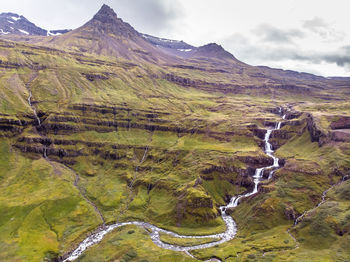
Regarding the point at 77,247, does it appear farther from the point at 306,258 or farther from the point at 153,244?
the point at 306,258

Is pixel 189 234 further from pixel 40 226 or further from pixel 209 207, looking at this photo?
pixel 40 226

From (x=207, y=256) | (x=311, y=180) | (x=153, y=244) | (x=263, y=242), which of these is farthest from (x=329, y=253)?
(x=153, y=244)

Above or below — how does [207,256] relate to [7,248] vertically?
above

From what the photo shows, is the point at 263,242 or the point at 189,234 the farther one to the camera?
the point at 189,234

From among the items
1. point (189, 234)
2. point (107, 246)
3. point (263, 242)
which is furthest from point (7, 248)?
point (263, 242)

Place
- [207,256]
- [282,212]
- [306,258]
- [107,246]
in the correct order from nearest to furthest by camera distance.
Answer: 1. [306,258]
2. [207,256]
3. [107,246]
4. [282,212]

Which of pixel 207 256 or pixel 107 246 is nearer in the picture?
pixel 207 256

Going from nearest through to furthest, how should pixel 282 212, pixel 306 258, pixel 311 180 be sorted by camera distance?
pixel 306 258, pixel 282 212, pixel 311 180

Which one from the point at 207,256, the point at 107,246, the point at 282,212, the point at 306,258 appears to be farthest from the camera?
the point at 282,212

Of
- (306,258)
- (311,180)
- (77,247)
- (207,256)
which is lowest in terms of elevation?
(77,247)
